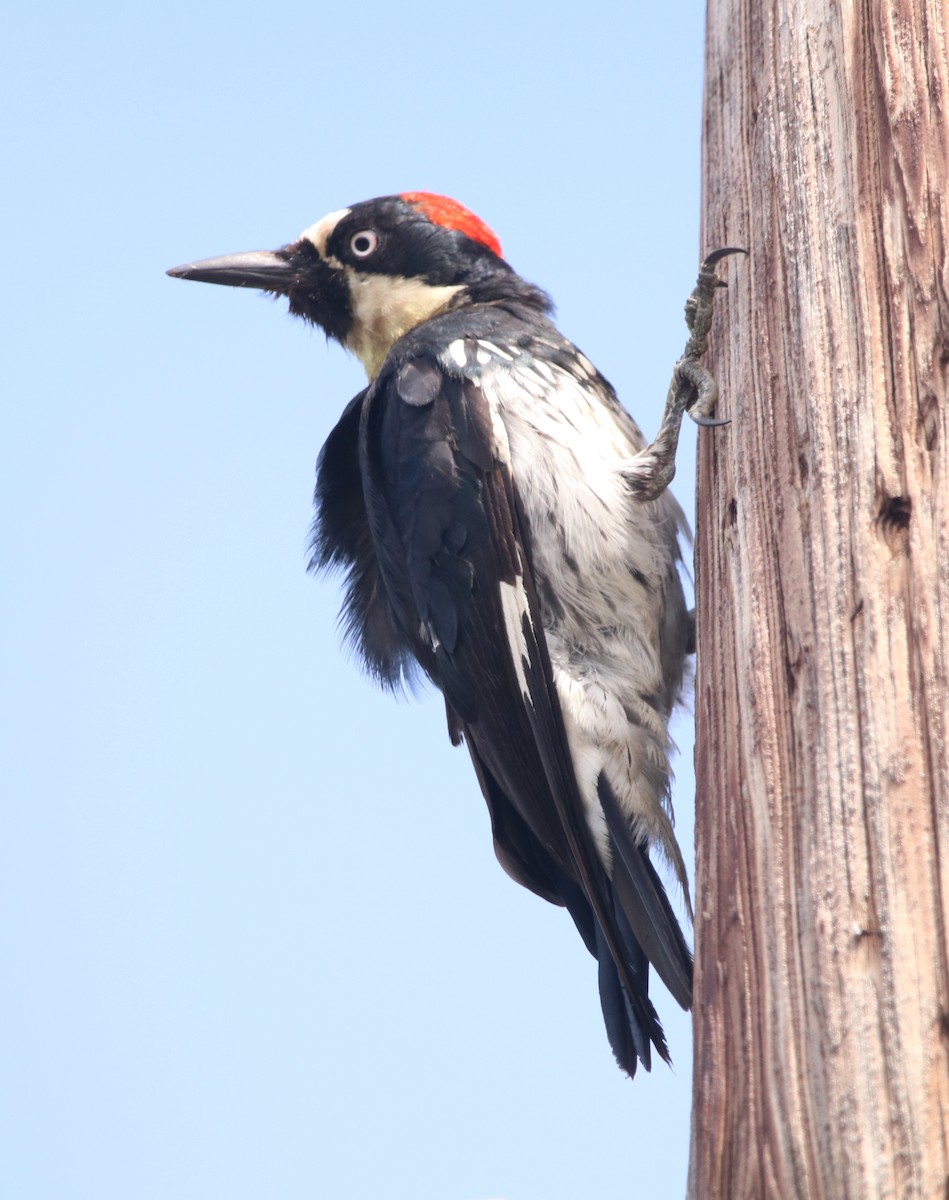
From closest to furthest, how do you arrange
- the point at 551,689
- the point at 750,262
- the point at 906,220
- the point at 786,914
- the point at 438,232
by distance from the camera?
the point at 786,914 → the point at 906,220 → the point at 750,262 → the point at 551,689 → the point at 438,232

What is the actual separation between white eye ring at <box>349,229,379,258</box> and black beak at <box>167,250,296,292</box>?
216mm

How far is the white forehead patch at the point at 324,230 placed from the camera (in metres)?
4.56

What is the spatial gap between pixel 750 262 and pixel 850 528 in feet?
2.10

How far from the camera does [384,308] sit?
4.43 m

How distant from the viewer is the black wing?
125 inches

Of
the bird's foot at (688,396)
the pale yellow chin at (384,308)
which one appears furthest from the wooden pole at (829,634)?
the pale yellow chin at (384,308)

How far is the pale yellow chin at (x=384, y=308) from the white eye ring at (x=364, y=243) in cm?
7

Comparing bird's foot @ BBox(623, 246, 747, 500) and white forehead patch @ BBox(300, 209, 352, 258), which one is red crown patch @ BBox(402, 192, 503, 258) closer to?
white forehead patch @ BBox(300, 209, 352, 258)

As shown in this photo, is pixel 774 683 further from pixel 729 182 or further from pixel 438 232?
pixel 438 232

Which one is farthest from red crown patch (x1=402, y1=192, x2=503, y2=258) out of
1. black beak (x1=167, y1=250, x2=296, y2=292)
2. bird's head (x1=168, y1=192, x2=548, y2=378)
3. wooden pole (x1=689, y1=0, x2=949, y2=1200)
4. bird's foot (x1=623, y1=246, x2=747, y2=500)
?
wooden pole (x1=689, y1=0, x2=949, y2=1200)

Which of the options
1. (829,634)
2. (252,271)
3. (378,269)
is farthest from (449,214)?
(829,634)

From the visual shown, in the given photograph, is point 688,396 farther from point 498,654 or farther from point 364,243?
point 364,243

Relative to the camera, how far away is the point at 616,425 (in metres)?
3.56

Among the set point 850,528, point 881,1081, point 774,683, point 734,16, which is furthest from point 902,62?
point 881,1081
